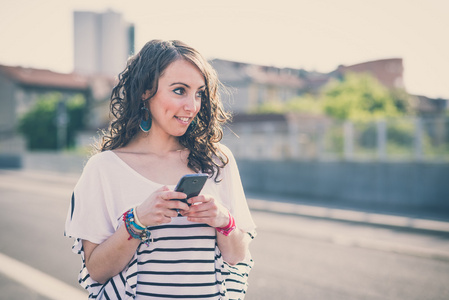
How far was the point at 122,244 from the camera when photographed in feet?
A: 5.26

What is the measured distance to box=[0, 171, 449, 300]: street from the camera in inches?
199

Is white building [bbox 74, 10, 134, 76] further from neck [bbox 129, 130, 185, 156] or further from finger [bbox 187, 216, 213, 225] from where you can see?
finger [bbox 187, 216, 213, 225]

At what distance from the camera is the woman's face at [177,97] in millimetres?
1769

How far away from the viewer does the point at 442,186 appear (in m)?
10.9

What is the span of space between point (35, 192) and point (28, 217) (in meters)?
6.19

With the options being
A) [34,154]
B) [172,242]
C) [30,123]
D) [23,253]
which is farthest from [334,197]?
[30,123]

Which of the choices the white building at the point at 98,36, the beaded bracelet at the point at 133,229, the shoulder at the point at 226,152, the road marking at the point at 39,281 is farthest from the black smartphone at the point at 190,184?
the white building at the point at 98,36

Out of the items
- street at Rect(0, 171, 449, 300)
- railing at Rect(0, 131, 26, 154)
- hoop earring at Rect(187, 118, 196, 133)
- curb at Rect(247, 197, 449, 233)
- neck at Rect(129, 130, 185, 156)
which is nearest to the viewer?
neck at Rect(129, 130, 185, 156)

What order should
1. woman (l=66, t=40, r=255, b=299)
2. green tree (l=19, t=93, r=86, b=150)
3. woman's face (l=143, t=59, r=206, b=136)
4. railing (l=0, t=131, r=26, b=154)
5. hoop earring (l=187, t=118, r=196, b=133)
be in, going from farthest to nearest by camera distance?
green tree (l=19, t=93, r=86, b=150), railing (l=0, t=131, r=26, b=154), hoop earring (l=187, t=118, r=196, b=133), woman's face (l=143, t=59, r=206, b=136), woman (l=66, t=40, r=255, b=299)

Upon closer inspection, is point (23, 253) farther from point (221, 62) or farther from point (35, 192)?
point (221, 62)

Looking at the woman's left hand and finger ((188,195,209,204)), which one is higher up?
finger ((188,195,209,204))

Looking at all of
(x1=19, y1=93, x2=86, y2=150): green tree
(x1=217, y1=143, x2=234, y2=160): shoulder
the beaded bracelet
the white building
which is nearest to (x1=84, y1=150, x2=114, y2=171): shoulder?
the beaded bracelet

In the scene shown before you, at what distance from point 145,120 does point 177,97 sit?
0.61 feet

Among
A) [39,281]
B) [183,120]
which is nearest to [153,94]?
[183,120]
